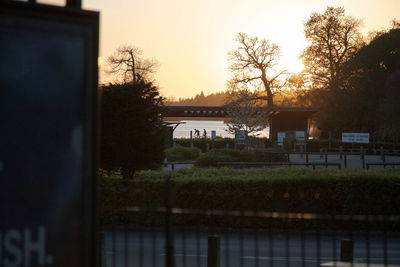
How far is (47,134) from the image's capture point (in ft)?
10.8

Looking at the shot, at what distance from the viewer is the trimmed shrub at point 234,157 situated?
36.4 metres

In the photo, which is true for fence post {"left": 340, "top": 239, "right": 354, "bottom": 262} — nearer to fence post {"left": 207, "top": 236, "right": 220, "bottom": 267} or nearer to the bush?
fence post {"left": 207, "top": 236, "right": 220, "bottom": 267}

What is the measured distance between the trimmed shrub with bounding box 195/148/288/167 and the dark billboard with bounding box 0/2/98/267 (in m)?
32.5

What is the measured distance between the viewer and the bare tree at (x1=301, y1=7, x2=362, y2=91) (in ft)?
226

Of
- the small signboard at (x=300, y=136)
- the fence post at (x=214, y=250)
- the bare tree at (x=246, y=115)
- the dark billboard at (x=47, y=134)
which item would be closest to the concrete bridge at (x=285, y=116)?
the bare tree at (x=246, y=115)

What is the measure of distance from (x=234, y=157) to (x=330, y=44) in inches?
1441

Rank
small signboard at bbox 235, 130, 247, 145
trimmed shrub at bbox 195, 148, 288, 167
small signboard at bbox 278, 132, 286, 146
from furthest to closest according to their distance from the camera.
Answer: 1. small signboard at bbox 278, 132, 286, 146
2. small signboard at bbox 235, 130, 247, 145
3. trimmed shrub at bbox 195, 148, 288, 167

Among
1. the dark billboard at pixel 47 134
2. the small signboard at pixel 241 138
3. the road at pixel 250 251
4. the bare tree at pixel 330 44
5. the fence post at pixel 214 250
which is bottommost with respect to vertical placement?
the road at pixel 250 251

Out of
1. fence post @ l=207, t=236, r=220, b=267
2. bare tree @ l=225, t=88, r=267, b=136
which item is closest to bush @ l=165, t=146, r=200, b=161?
bare tree @ l=225, t=88, r=267, b=136

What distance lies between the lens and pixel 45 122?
10.7ft

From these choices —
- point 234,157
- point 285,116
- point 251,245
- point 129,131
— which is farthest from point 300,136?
point 251,245

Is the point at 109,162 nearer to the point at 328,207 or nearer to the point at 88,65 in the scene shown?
the point at 328,207

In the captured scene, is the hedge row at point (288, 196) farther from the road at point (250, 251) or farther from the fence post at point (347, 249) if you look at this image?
the fence post at point (347, 249)

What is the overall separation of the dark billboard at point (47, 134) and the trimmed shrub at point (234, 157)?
32494mm
